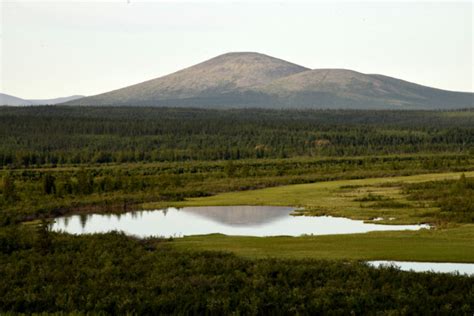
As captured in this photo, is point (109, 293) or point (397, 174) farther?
point (397, 174)

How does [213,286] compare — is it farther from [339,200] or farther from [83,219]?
[339,200]

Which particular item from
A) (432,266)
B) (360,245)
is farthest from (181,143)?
(432,266)

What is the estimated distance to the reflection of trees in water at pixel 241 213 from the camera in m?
54.3

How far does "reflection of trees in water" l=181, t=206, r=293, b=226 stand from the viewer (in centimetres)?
5431

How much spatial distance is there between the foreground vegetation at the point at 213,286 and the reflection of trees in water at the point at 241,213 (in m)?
20.1

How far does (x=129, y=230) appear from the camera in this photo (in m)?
50.1

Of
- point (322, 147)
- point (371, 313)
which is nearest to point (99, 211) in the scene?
point (371, 313)

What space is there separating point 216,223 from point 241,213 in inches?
257

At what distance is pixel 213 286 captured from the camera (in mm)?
27656

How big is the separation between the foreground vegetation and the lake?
A: 546 inches

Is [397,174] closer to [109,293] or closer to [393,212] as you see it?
[393,212]

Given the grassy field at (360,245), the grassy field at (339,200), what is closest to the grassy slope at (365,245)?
the grassy field at (360,245)

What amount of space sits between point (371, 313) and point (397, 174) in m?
68.5

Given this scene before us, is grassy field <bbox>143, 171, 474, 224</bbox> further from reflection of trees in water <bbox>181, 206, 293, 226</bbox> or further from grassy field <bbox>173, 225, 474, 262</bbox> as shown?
grassy field <bbox>173, 225, 474, 262</bbox>
